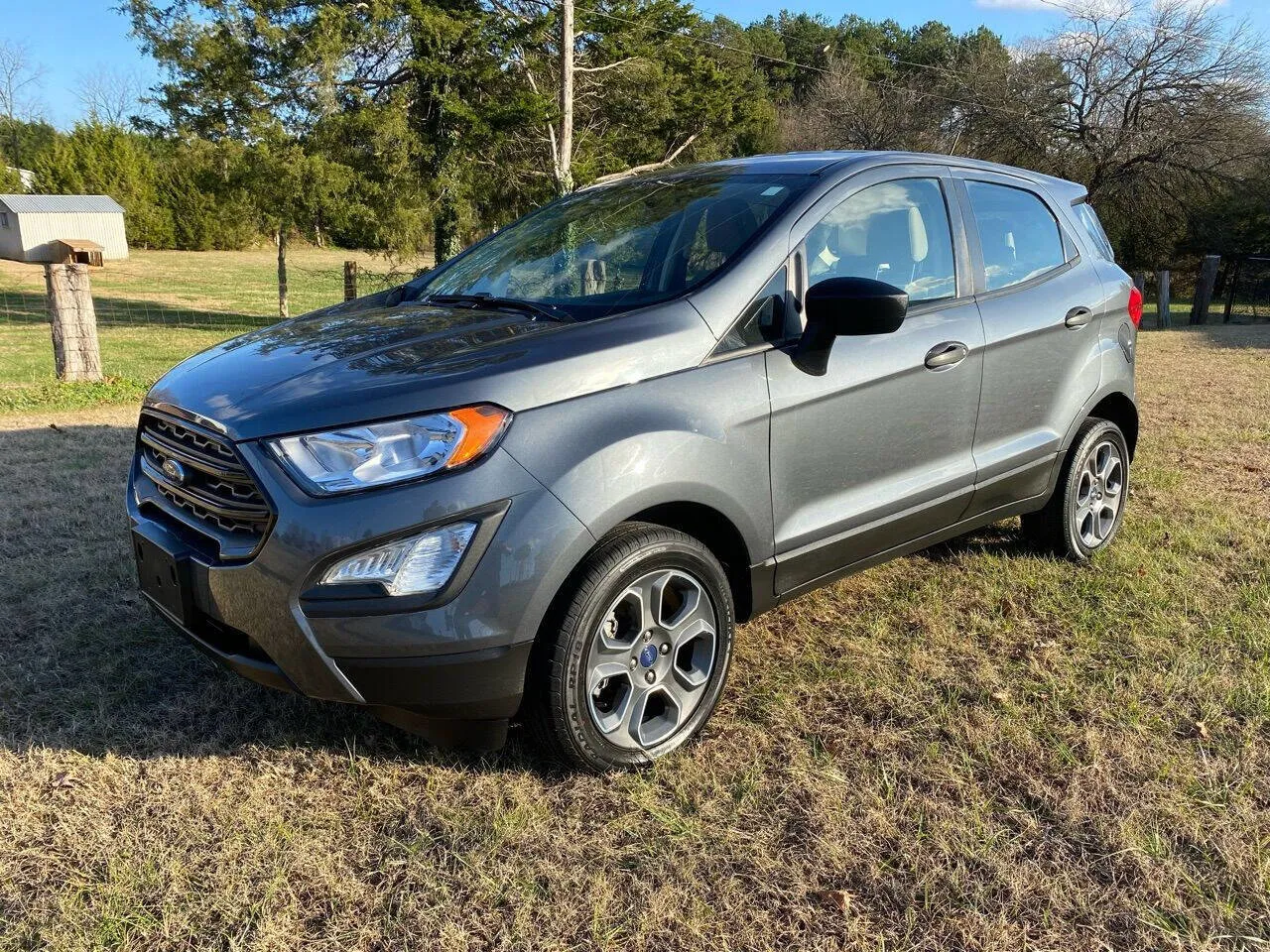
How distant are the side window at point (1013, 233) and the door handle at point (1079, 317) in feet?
0.69

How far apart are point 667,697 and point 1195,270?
32.1m

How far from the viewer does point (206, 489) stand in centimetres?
255

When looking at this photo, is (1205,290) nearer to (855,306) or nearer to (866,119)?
(855,306)

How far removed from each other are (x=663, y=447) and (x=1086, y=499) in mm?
2665

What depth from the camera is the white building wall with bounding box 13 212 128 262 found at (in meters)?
38.4

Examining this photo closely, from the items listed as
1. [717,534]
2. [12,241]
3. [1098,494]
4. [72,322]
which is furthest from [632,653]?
[12,241]

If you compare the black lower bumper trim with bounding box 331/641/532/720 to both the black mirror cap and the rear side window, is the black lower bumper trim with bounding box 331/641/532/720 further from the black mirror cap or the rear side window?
the rear side window

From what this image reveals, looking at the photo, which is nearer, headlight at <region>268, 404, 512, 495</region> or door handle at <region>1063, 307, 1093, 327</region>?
headlight at <region>268, 404, 512, 495</region>

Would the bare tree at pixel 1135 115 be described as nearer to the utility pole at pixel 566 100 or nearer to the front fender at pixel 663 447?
the utility pole at pixel 566 100

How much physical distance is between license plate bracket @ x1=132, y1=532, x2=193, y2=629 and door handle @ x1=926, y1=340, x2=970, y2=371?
8.04 feet

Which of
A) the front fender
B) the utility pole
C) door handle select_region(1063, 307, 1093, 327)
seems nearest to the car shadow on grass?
the front fender

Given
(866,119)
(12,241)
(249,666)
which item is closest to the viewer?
(249,666)

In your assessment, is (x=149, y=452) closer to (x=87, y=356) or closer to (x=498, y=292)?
(x=498, y=292)

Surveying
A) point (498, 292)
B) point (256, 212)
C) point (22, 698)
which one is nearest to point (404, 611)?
point (498, 292)
